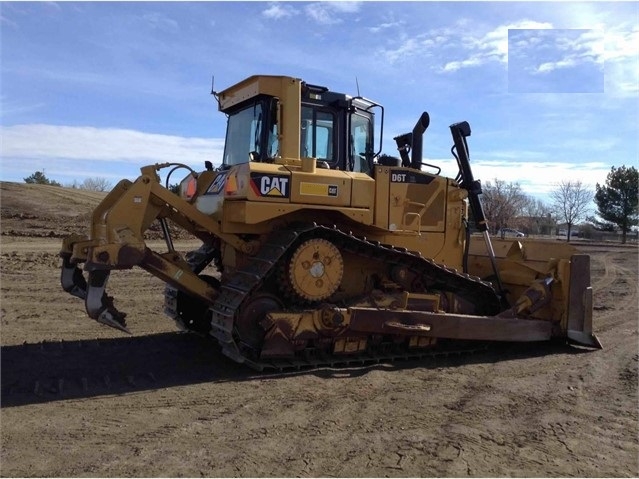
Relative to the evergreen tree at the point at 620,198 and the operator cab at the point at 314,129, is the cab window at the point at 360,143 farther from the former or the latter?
the evergreen tree at the point at 620,198

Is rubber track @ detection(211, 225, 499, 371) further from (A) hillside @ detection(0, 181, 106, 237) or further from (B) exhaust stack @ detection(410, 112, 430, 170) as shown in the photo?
(A) hillside @ detection(0, 181, 106, 237)

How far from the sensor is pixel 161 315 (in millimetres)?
10250

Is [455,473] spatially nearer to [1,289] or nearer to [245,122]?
[245,122]

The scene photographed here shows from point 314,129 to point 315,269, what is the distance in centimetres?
185

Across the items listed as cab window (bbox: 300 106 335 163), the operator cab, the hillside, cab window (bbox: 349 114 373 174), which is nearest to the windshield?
the operator cab

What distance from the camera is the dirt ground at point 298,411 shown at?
434cm

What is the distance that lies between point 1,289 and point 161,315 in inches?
168

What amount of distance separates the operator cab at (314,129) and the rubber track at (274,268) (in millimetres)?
1009

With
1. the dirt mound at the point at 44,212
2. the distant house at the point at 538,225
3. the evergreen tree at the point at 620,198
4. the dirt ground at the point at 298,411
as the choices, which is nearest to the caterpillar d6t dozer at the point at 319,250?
the dirt ground at the point at 298,411

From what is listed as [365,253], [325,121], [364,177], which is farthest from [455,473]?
[325,121]

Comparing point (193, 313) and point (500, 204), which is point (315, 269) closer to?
point (193, 313)

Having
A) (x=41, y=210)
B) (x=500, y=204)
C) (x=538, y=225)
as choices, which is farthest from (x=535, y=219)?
(x=41, y=210)

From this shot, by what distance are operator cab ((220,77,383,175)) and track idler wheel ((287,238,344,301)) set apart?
1.13 meters

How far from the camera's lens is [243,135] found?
311 inches
